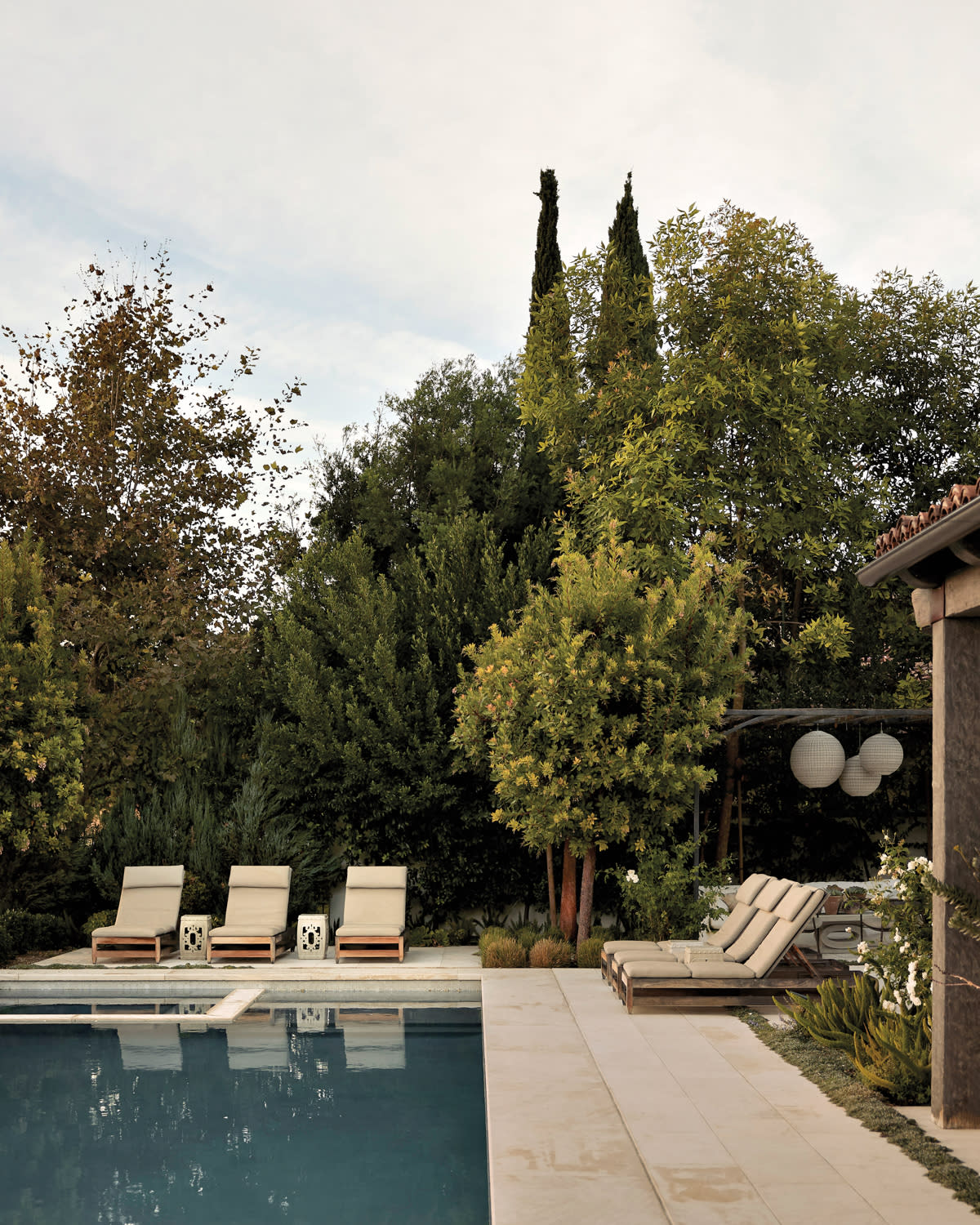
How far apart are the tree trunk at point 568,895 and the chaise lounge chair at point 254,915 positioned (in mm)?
3203

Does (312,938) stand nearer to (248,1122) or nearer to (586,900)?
(586,900)

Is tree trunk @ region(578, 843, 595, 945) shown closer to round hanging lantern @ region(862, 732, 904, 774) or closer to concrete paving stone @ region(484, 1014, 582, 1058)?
concrete paving stone @ region(484, 1014, 582, 1058)

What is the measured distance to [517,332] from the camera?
16.4 meters

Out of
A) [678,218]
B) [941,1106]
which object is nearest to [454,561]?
[678,218]

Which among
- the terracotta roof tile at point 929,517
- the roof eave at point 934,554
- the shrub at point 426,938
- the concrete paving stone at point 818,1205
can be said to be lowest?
the shrub at point 426,938

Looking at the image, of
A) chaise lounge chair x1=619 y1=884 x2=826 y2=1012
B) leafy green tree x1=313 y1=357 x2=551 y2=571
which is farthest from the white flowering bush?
leafy green tree x1=313 y1=357 x2=551 y2=571

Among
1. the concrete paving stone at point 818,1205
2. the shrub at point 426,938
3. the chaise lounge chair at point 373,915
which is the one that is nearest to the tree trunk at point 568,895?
the shrub at point 426,938

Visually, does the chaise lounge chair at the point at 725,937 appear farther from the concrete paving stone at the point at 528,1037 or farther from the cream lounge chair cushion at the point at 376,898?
the cream lounge chair cushion at the point at 376,898

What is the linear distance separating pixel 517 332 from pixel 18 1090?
1238cm

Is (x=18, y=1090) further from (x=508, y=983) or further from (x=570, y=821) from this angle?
(x=570, y=821)

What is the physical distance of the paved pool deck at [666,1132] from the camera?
A: 4516 mm

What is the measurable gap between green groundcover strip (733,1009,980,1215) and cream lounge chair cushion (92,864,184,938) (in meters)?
6.69

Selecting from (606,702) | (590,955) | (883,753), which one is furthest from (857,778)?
(590,955)

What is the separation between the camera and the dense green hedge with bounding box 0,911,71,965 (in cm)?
1181
